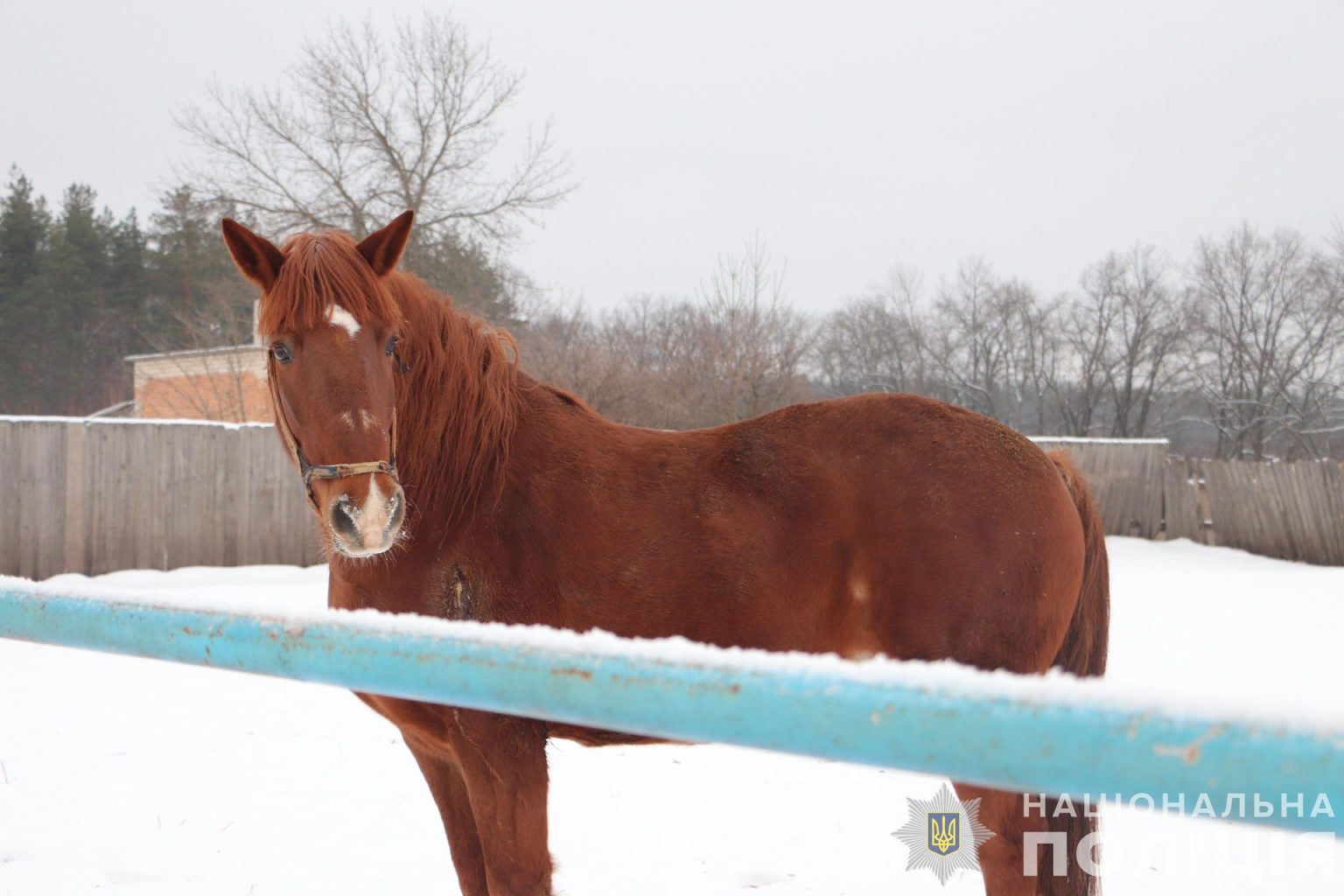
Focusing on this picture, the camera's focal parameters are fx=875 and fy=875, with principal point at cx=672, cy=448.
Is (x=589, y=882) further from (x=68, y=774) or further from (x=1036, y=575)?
(x=68, y=774)

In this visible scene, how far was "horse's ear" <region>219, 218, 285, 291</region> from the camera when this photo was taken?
7.85 ft

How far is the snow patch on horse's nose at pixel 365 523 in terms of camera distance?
6.75 ft

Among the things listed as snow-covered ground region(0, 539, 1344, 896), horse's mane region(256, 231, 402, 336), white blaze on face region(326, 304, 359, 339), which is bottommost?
snow-covered ground region(0, 539, 1344, 896)

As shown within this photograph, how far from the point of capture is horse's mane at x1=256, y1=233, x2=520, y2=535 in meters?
2.32

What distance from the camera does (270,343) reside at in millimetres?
2352

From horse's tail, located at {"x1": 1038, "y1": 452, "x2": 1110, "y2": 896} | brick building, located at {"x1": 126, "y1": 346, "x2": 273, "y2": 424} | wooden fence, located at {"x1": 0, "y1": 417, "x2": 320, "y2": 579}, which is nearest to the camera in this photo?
horse's tail, located at {"x1": 1038, "y1": 452, "x2": 1110, "y2": 896}

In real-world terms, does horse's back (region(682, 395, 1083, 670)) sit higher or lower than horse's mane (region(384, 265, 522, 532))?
lower

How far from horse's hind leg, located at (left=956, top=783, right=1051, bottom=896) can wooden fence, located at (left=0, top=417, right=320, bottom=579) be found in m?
9.39

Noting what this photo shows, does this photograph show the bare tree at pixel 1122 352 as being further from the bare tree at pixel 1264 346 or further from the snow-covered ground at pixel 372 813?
the snow-covered ground at pixel 372 813

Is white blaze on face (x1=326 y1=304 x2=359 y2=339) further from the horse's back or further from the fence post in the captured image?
the fence post

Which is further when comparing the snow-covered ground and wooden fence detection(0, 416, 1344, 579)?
wooden fence detection(0, 416, 1344, 579)

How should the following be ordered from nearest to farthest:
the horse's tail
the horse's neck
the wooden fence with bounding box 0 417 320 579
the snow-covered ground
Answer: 1. the horse's neck
2. the horse's tail
3. the snow-covered ground
4. the wooden fence with bounding box 0 417 320 579

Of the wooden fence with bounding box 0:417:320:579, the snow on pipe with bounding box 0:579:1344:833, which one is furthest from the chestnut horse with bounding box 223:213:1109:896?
the wooden fence with bounding box 0:417:320:579

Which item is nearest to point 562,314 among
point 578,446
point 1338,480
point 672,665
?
point 1338,480
